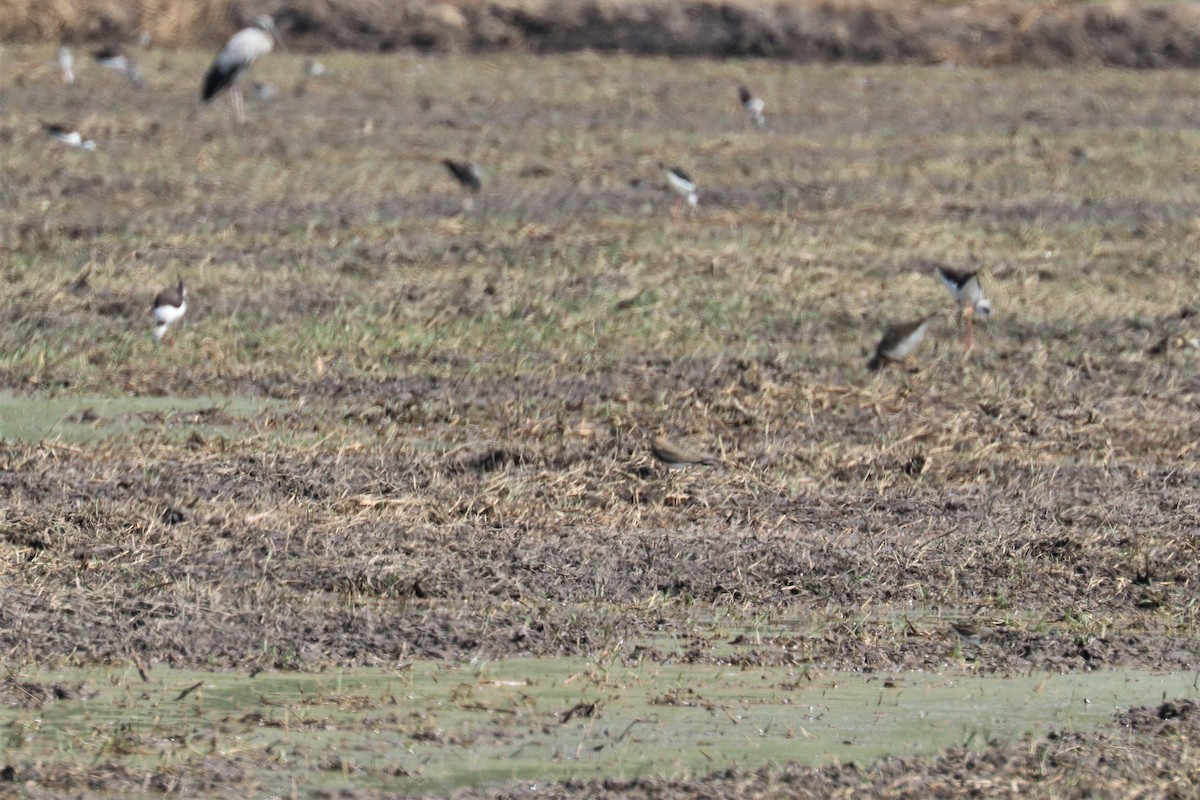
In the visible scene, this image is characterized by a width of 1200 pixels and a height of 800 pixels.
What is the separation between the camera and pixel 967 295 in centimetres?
1034

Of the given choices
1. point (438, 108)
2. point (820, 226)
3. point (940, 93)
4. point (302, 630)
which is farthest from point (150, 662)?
point (940, 93)

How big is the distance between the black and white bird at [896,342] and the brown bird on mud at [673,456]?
83.5 inches

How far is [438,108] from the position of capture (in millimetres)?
19578

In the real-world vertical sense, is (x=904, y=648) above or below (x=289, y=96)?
above

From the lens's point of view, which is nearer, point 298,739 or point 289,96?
point 298,739

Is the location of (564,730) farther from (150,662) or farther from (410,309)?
(410,309)

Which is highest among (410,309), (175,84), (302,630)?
(302,630)

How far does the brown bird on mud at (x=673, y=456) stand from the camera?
722cm

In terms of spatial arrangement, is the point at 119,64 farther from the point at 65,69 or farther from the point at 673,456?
the point at 673,456

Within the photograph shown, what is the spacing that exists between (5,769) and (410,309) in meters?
6.12

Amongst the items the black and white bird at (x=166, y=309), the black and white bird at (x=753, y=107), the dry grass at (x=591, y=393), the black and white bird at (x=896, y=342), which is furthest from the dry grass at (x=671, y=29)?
the black and white bird at (x=896, y=342)

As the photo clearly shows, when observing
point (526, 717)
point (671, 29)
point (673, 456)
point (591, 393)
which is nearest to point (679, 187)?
point (591, 393)

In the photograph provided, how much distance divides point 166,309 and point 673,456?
11.1ft

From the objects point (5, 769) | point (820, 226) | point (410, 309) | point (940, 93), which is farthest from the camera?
point (940, 93)
